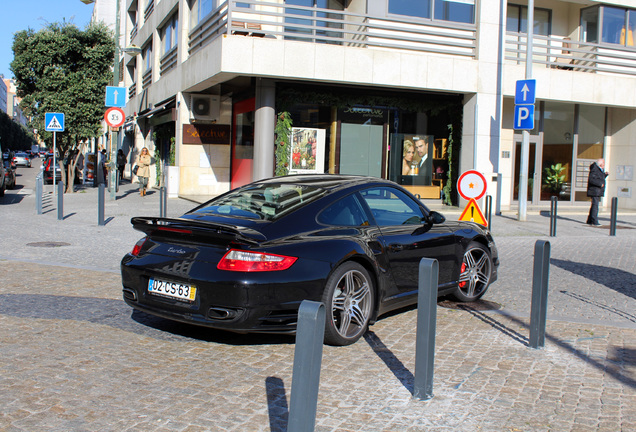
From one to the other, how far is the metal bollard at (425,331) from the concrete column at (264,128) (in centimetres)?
1427

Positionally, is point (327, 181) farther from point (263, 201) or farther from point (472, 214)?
point (472, 214)

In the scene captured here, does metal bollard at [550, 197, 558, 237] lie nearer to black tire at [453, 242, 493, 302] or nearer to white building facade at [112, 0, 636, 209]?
white building facade at [112, 0, 636, 209]

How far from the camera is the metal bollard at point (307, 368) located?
2680 millimetres

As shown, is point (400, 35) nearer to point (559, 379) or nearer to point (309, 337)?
point (559, 379)

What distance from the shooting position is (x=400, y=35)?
63.2ft

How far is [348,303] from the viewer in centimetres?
516

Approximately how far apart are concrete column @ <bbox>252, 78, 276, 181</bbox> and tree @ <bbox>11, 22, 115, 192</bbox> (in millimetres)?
9390

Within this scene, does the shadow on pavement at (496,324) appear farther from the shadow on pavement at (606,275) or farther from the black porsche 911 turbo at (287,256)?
the shadow on pavement at (606,275)

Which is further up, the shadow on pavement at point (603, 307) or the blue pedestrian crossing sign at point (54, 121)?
the blue pedestrian crossing sign at point (54, 121)

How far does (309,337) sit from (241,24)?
55.0 ft

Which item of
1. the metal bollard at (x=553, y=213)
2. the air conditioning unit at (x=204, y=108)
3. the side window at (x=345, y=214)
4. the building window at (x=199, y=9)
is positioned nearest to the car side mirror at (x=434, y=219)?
the side window at (x=345, y=214)

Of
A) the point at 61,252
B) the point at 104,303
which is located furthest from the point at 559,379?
the point at 61,252

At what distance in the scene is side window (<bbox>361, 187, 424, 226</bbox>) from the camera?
590 centimetres

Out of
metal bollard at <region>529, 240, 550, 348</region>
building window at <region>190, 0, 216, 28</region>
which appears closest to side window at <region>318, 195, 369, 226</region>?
metal bollard at <region>529, 240, 550, 348</region>
